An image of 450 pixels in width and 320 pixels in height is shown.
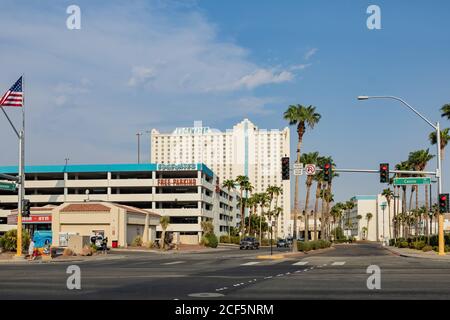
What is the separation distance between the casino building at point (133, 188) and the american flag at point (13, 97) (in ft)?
208

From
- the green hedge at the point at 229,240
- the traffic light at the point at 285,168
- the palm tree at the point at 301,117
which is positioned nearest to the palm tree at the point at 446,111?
the palm tree at the point at 301,117

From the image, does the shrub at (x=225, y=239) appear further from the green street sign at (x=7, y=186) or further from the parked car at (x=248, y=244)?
the green street sign at (x=7, y=186)

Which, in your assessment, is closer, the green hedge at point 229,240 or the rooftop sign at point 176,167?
the rooftop sign at point 176,167

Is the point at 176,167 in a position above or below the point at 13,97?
below

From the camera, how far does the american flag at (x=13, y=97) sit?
42.0 m

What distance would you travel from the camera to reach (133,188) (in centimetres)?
10988

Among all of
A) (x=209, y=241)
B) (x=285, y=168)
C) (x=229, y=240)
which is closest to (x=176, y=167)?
(x=209, y=241)

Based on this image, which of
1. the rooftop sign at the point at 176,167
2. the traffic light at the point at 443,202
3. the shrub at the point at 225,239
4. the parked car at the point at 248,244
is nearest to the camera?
the traffic light at the point at 443,202

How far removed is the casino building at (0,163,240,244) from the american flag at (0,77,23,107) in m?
63.4

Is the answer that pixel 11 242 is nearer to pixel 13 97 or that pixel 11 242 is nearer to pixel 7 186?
pixel 7 186

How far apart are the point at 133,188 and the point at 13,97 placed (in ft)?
223

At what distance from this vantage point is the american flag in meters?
42.0

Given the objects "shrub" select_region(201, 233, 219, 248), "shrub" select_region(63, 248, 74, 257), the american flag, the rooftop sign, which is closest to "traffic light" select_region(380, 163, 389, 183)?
"shrub" select_region(63, 248, 74, 257)
